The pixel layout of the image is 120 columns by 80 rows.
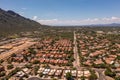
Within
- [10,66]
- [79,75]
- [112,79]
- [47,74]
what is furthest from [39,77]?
[112,79]

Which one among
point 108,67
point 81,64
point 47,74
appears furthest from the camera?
point 81,64

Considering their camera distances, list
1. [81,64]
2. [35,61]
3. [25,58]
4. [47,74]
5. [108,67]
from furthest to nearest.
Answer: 1. [25,58]
2. [35,61]
3. [81,64]
4. [108,67]
5. [47,74]

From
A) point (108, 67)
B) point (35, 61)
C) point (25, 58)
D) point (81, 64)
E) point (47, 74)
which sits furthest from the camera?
point (25, 58)

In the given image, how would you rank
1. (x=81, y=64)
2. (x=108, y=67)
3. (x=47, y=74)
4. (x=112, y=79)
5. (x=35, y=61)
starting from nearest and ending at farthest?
(x=112, y=79), (x=47, y=74), (x=108, y=67), (x=81, y=64), (x=35, y=61)

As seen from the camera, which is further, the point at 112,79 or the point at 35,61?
the point at 35,61

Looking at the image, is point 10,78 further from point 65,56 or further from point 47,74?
point 65,56

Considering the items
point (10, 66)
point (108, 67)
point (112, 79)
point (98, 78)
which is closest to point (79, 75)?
point (98, 78)

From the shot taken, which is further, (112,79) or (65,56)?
(65,56)

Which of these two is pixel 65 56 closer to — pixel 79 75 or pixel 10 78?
pixel 79 75

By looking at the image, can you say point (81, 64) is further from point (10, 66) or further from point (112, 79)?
point (10, 66)
